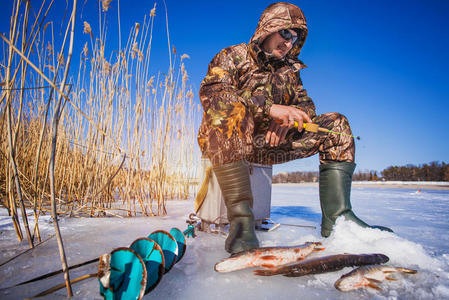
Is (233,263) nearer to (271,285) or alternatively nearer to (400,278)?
(271,285)

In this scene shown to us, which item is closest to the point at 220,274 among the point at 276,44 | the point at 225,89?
the point at 225,89

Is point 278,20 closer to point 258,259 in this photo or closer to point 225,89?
point 225,89

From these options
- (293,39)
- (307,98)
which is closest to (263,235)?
(307,98)

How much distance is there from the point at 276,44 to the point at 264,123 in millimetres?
634

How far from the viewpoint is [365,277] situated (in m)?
0.75

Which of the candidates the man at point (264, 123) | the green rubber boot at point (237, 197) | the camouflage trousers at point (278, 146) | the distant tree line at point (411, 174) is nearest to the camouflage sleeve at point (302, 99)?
the man at point (264, 123)

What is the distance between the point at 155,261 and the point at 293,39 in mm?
1801

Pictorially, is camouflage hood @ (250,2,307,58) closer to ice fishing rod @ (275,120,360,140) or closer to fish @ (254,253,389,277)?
ice fishing rod @ (275,120,360,140)

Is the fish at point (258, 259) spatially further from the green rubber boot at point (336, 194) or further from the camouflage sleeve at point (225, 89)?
the camouflage sleeve at point (225, 89)

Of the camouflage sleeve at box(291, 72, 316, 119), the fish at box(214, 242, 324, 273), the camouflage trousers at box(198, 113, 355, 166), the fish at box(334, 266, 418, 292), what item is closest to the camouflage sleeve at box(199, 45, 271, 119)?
the camouflage trousers at box(198, 113, 355, 166)

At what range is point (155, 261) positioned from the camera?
2.19ft

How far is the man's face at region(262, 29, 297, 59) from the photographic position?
1.66m

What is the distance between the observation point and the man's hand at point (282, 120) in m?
1.34

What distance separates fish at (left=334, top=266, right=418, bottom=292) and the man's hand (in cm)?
80
